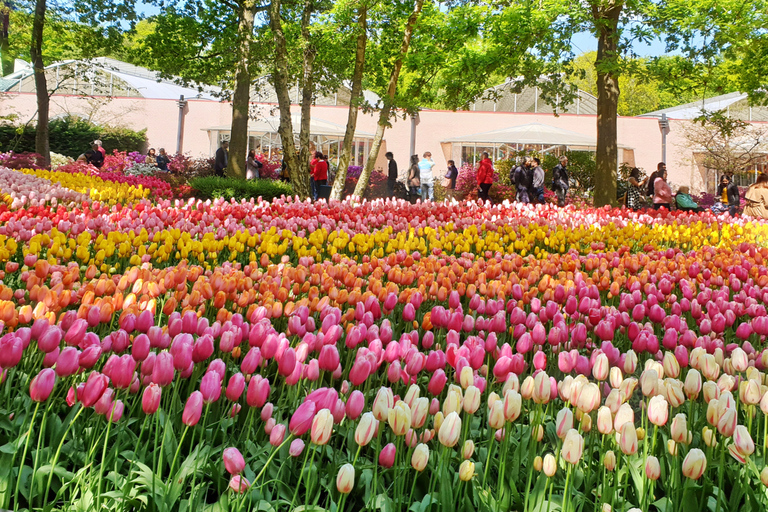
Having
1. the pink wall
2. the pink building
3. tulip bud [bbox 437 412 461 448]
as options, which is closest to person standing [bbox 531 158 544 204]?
tulip bud [bbox 437 412 461 448]

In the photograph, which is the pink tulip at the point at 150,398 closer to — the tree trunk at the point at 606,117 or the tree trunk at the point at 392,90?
the tree trunk at the point at 392,90

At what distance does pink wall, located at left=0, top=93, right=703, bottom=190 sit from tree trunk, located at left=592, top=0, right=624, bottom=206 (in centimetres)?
1879

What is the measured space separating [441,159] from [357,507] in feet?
113

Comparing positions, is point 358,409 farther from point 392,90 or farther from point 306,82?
point 306,82

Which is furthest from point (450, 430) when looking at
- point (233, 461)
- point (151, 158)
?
point (151, 158)

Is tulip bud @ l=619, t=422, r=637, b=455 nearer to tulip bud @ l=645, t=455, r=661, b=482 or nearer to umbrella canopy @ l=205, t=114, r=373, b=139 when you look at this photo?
tulip bud @ l=645, t=455, r=661, b=482

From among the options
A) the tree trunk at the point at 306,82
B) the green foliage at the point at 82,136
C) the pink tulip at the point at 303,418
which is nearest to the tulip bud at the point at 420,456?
the pink tulip at the point at 303,418

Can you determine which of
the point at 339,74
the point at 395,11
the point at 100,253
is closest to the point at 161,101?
the point at 339,74

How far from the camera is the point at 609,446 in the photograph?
229cm

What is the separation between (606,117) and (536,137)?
14.2 m

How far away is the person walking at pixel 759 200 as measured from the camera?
12750 millimetres

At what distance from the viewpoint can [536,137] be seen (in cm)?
3056

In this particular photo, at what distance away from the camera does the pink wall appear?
36.2 metres

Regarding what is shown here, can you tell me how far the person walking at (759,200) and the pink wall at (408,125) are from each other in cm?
2306
